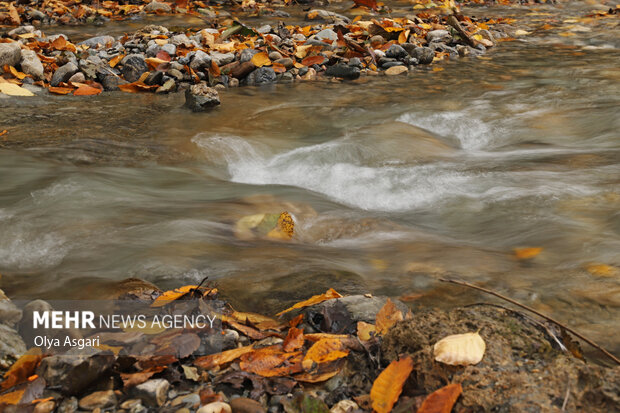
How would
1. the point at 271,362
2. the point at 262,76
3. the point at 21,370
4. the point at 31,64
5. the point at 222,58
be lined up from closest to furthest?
the point at 21,370, the point at 271,362, the point at 31,64, the point at 262,76, the point at 222,58

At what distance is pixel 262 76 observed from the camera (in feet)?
25.2

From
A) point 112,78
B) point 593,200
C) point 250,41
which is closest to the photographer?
point 593,200

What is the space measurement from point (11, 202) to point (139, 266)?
136 centimetres

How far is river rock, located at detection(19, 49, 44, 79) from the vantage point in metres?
6.97

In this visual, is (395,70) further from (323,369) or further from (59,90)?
(323,369)

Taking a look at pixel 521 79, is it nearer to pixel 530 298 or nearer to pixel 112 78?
pixel 112 78

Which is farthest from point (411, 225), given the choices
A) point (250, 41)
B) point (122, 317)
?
point (250, 41)

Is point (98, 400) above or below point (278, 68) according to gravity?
above

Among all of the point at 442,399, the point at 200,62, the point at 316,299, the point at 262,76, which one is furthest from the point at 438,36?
the point at 442,399

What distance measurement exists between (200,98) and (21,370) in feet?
15.3

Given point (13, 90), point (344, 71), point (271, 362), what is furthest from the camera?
point (344, 71)

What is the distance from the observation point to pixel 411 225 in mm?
3803

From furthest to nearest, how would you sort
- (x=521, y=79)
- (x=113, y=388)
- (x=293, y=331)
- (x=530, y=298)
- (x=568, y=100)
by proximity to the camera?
(x=521, y=79), (x=568, y=100), (x=530, y=298), (x=293, y=331), (x=113, y=388)

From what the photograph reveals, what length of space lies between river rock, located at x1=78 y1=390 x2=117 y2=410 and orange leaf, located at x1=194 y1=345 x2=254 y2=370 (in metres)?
0.29
